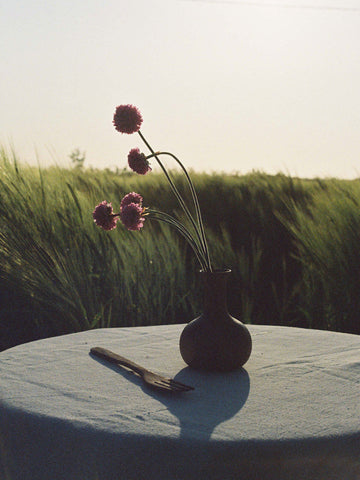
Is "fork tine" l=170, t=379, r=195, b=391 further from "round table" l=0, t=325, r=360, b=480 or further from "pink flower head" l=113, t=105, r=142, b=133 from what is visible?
"pink flower head" l=113, t=105, r=142, b=133

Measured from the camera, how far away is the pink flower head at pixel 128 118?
1.35 metres

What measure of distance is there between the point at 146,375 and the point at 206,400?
0.59 feet

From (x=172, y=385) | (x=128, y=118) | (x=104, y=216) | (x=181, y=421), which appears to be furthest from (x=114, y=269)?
(x=181, y=421)

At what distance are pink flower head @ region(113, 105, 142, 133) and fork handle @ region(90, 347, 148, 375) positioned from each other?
0.54 m

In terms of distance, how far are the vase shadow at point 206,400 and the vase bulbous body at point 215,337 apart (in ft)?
0.08

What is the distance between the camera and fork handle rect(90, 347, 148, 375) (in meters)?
1.31

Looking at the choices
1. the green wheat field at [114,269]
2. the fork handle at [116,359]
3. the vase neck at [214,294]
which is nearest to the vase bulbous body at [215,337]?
the vase neck at [214,294]

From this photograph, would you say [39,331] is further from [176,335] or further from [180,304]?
[176,335]

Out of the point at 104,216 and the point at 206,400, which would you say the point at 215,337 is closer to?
the point at 206,400

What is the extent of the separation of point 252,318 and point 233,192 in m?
1.38

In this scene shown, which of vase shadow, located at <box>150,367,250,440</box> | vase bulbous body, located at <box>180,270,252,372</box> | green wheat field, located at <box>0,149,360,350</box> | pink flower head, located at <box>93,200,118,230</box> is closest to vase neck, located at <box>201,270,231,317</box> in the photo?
vase bulbous body, located at <box>180,270,252,372</box>

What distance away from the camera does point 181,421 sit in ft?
3.29

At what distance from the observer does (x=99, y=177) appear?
403cm

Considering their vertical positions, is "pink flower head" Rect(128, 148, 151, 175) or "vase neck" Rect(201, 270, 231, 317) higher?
"pink flower head" Rect(128, 148, 151, 175)
